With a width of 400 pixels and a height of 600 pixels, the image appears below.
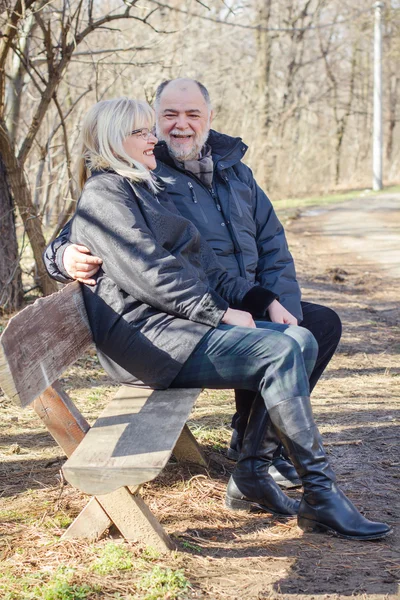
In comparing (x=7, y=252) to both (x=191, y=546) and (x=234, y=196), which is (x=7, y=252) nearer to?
(x=234, y=196)

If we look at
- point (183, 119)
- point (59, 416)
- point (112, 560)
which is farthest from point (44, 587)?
point (183, 119)

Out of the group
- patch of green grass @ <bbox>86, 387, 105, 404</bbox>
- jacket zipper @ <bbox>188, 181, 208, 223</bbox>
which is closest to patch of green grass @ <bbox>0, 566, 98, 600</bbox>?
jacket zipper @ <bbox>188, 181, 208, 223</bbox>

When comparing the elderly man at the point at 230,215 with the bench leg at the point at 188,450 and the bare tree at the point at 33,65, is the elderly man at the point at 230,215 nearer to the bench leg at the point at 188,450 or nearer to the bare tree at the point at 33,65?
the bench leg at the point at 188,450

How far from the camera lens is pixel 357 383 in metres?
5.54

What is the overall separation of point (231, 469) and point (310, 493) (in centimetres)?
91

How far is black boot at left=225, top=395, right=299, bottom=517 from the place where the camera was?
329 centimetres

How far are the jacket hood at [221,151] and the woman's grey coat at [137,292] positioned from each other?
735mm

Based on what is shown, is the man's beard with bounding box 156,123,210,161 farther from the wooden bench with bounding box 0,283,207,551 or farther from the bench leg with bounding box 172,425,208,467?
the bench leg with bounding box 172,425,208,467

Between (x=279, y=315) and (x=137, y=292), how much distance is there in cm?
86

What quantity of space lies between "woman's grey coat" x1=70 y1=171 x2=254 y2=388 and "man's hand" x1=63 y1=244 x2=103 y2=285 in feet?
0.09

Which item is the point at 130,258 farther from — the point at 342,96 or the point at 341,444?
the point at 342,96

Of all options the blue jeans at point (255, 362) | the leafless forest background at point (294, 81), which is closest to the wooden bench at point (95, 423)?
the blue jeans at point (255, 362)

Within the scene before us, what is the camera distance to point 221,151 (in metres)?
4.08

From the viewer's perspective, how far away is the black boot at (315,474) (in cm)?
298
